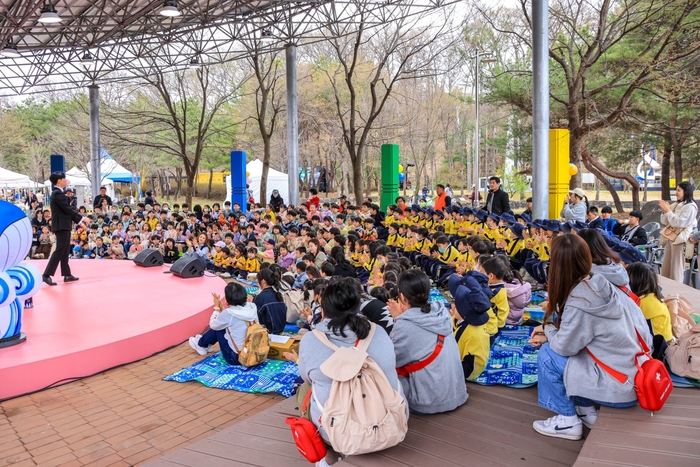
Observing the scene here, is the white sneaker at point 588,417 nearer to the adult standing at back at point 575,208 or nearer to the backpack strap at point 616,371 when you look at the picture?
the backpack strap at point 616,371

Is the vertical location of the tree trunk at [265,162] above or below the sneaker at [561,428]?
above

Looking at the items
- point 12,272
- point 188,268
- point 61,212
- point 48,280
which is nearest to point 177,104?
point 188,268

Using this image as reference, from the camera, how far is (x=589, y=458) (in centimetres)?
248

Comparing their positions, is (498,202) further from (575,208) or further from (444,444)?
(444,444)

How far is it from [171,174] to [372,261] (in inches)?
1483

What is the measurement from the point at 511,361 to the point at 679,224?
12.9 feet

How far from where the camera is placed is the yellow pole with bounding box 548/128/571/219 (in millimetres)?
10328

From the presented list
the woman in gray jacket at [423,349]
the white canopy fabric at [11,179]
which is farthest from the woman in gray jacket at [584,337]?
the white canopy fabric at [11,179]

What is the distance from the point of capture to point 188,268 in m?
8.61

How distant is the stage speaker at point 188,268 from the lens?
8.59 metres

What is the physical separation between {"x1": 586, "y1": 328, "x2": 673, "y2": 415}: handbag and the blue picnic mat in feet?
8.11

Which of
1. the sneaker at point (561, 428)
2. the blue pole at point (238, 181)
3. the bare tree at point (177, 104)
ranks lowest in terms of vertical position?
the sneaker at point (561, 428)

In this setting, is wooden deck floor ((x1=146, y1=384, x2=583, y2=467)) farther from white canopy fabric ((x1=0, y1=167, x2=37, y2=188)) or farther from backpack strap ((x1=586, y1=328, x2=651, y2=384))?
white canopy fabric ((x1=0, y1=167, x2=37, y2=188))

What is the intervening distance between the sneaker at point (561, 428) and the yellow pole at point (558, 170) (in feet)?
25.6
